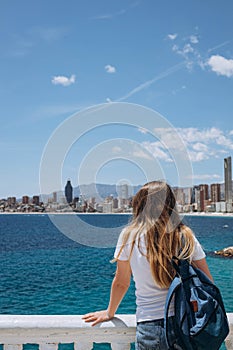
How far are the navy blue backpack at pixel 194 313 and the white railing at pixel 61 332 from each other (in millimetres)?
409

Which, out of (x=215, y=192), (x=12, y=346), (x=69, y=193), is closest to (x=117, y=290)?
(x=12, y=346)

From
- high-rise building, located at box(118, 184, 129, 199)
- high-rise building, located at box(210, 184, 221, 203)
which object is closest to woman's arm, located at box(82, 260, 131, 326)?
high-rise building, located at box(118, 184, 129, 199)

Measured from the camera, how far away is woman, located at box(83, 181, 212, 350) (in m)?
2.11

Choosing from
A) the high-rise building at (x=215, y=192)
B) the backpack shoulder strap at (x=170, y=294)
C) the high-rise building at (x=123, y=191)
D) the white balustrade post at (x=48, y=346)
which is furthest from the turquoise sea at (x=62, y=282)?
the high-rise building at (x=215, y=192)

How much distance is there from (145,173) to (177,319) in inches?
72.5

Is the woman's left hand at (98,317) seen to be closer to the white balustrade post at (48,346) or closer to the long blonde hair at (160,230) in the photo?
the white balustrade post at (48,346)

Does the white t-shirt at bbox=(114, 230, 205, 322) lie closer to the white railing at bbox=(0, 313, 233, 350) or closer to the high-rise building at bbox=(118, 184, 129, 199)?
the white railing at bbox=(0, 313, 233, 350)

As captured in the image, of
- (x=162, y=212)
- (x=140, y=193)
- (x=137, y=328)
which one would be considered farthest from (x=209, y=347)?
(x=140, y=193)

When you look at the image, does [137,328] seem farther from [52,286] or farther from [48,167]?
[52,286]

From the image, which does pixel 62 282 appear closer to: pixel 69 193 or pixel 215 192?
pixel 69 193

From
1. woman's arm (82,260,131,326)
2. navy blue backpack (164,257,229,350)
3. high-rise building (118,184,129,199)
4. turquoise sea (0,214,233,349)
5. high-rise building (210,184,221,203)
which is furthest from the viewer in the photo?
high-rise building (210,184,221,203)

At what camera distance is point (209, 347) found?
6.34ft

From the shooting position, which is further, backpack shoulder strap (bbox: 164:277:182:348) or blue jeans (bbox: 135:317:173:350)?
blue jeans (bbox: 135:317:173:350)

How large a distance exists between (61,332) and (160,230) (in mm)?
843
